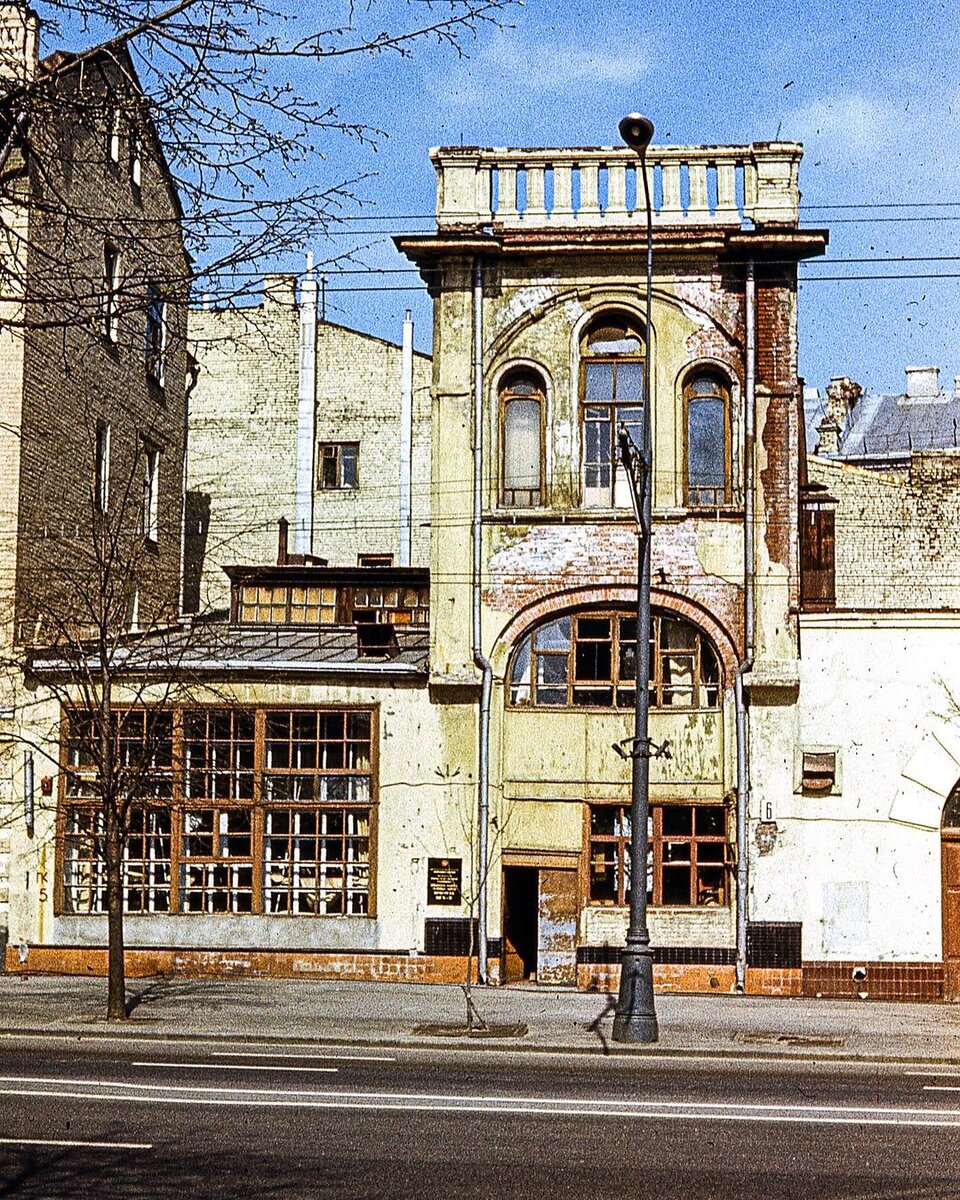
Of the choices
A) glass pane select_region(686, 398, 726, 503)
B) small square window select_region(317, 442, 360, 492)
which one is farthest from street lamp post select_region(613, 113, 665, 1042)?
small square window select_region(317, 442, 360, 492)

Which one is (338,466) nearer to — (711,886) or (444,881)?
(444,881)

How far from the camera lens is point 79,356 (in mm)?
29484

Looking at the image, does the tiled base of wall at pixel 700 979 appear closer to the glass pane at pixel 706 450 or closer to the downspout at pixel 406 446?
the glass pane at pixel 706 450

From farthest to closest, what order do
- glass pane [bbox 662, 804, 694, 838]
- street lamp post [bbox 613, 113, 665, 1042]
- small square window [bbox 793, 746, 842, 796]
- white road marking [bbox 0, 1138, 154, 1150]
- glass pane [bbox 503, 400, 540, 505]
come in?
glass pane [bbox 503, 400, 540, 505]
glass pane [bbox 662, 804, 694, 838]
small square window [bbox 793, 746, 842, 796]
street lamp post [bbox 613, 113, 665, 1042]
white road marking [bbox 0, 1138, 154, 1150]

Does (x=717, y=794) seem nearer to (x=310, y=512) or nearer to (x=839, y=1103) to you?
(x=839, y=1103)

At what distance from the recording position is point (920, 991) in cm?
2522

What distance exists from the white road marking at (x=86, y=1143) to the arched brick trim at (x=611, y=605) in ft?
50.6

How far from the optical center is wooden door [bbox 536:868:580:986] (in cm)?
2628

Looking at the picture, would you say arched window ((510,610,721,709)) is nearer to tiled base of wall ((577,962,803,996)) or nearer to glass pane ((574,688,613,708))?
glass pane ((574,688,613,708))

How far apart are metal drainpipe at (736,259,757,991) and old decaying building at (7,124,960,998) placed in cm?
5

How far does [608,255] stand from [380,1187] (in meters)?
19.2

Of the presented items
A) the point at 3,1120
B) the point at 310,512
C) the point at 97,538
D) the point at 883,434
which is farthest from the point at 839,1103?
the point at 883,434

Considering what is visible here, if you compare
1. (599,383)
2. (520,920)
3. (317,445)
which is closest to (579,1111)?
(520,920)

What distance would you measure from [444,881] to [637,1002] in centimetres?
706
